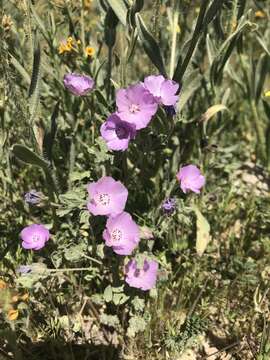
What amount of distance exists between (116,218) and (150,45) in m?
0.66

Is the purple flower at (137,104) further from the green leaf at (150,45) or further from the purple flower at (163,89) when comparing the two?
the green leaf at (150,45)

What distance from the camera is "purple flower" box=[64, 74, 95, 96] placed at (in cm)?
166

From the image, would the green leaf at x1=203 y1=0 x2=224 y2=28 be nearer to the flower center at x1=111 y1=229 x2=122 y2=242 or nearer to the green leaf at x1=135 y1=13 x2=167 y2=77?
the green leaf at x1=135 y1=13 x2=167 y2=77

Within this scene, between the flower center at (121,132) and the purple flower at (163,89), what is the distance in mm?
156

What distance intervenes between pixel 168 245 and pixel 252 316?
45cm

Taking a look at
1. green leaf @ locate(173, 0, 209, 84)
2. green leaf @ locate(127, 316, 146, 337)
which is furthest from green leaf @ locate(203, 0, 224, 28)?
green leaf @ locate(127, 316, 146, 337)

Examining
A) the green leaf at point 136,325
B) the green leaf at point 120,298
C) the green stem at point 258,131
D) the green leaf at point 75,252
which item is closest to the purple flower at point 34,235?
the green leaf at point 75,252

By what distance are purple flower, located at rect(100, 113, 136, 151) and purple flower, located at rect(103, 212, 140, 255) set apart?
0.78ft

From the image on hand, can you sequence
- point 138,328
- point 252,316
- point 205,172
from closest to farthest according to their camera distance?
point 138,328
point 252,316
point 205,172

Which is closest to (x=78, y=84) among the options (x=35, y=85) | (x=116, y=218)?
(x=35, y=85)

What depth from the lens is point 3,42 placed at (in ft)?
5.14

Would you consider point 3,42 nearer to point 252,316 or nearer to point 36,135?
point 36,135

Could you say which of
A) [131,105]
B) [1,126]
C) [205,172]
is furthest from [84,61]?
[205,172]

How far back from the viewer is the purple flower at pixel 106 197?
1577mm
